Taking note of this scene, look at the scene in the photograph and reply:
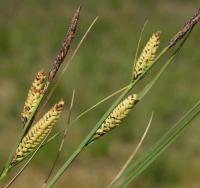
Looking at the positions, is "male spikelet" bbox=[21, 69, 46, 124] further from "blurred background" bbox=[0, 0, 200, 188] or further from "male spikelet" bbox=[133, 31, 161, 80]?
"blurred background" bbox=[0, 0, 200, 188]

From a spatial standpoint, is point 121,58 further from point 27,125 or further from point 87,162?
point 27,125

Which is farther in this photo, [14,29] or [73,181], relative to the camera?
[14,29]

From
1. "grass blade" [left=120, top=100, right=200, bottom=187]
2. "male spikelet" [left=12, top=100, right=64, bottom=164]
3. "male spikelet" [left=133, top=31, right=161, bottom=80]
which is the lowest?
"male spikelet" [left=12, top=100, right=64, bottom=164]

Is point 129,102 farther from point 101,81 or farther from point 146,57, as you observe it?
point 101,81

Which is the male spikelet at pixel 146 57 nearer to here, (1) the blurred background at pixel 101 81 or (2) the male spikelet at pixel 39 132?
(2) the male spikelet at pixel 39 132

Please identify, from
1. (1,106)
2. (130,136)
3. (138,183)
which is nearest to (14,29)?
(1,106)

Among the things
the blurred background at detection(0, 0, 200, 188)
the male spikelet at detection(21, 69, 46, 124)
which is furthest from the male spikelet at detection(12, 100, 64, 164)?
the blurred background at detection(0, 0, 200, 188)

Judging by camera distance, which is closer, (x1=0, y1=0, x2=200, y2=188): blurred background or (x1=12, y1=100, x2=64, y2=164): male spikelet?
(x1=12, y1=100, x2=64, y2=164): male spikelet

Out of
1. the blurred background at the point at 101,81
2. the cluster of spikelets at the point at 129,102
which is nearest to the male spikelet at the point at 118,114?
the cluster of spikelets at the point at 129,102
